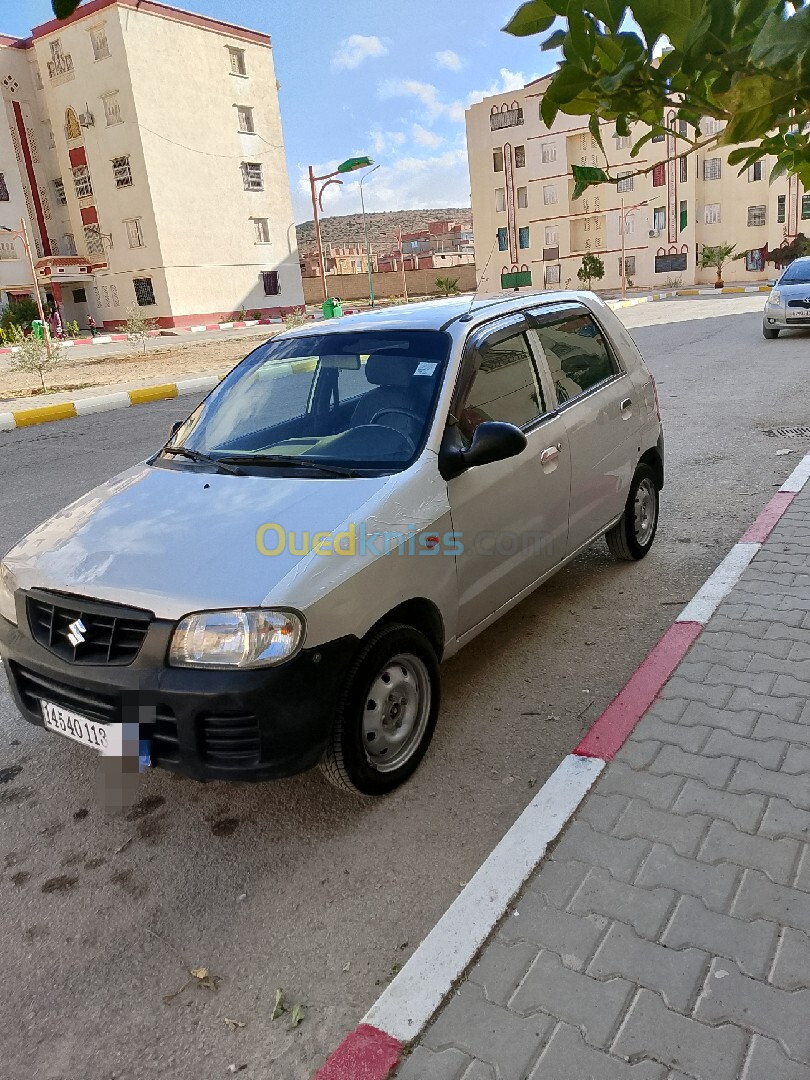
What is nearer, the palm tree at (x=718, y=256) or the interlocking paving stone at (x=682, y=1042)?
the interlocking paving stone at (x=682, y=1042)

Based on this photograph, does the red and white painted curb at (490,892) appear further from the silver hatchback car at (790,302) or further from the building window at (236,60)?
the building window at (236,60)

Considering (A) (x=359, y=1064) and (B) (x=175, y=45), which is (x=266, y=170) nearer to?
(B) (x=175, y=45)

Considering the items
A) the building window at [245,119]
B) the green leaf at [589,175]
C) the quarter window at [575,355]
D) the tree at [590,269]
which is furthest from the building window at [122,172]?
the green leaf at [589,175]

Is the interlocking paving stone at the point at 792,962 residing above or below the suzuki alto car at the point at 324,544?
below

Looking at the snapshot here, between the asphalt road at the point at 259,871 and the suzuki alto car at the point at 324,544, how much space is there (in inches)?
12.3

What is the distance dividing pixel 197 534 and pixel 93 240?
147ft

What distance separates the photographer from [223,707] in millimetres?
2531

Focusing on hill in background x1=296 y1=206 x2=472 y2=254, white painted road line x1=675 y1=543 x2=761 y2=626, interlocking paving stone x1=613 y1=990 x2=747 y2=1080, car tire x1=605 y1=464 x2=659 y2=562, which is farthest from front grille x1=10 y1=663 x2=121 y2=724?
hill in background x1=296 y1=206 x2=472 y2=254

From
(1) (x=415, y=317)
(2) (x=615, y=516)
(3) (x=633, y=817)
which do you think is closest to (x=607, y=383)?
(2) (x=615, y=516)

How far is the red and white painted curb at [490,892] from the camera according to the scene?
80.2 inches

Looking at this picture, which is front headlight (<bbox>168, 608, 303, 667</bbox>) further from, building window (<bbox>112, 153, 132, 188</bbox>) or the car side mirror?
building window (<bbox>112, 153, 132, 188</bbox>)

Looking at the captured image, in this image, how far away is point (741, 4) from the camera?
1.16m

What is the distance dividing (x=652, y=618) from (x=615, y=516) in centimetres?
70

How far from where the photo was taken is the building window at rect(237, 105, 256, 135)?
4225 centimetres
